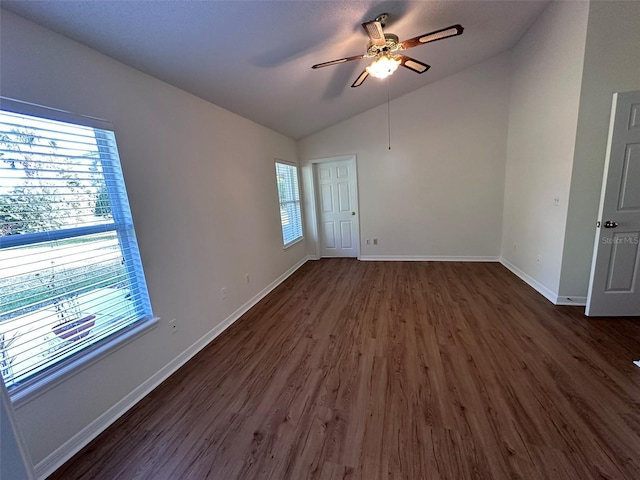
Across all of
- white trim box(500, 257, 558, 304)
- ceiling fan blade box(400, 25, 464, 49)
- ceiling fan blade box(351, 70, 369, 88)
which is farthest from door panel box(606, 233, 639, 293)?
ceiling fan blade box(351, 70, 369, 88)

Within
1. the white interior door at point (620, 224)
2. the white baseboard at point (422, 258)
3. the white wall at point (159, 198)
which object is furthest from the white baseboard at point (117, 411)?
the white interior door at point (620, 224)

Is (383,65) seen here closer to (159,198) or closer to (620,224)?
(159,198)

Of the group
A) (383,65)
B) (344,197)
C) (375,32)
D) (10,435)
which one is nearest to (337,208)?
(344,197)

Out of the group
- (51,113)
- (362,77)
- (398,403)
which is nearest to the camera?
(51,113)

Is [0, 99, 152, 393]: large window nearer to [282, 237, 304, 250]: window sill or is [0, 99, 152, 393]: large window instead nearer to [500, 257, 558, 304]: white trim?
[282, 237, 304, 250]: window sill

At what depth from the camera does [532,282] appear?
354 cm

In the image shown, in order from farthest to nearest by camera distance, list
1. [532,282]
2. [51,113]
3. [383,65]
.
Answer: [532,282], [383,65], [51,113]

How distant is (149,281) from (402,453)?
2071 millimetres

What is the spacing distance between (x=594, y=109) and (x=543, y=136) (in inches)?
26.9

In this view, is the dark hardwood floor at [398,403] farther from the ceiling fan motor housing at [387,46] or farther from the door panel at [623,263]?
the ceiling fan motor housing at [387,46]

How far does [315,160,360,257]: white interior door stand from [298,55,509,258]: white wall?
7.6 inches

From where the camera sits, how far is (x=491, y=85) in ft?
13.7

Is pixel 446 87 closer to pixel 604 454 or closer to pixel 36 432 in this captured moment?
pixel 604 454

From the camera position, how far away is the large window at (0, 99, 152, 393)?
137 centimetres
